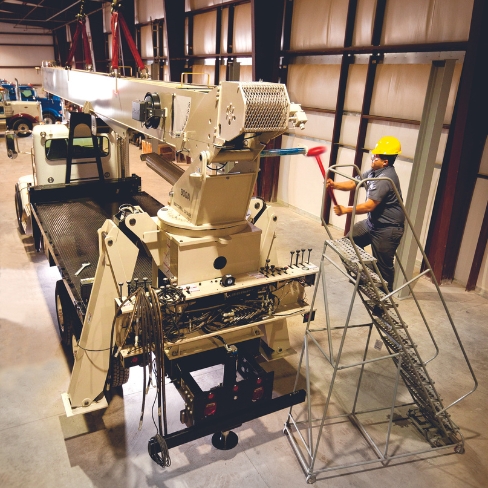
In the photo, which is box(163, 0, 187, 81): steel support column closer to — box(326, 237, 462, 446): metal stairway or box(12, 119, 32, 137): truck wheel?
A: box(12, 119, 32, 137): truck wheel

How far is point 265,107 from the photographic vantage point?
2.89 meters

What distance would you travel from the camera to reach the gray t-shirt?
531cm

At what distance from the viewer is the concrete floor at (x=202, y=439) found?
3.64 metres

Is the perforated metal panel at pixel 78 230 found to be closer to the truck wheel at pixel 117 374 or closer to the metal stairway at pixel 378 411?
the truck wheel at pixel 117 374

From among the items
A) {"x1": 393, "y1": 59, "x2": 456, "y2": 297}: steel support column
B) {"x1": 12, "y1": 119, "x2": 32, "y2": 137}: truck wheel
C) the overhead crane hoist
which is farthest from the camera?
{"x1": 12, "y1": 119, "x2": 32, "y2": 137}: truck wheel

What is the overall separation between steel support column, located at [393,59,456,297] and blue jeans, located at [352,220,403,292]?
100 cm

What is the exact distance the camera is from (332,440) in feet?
13.4

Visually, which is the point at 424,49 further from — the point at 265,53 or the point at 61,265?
the point at 61,265

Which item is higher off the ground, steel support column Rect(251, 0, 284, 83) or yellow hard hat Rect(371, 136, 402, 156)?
steel support column Rect(251, 0, 284, 83)

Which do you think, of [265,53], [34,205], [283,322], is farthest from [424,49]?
[34,205]

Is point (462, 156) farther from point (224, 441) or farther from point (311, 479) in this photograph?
point (224, 441)

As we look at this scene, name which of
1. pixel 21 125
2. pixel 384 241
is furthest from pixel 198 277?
pixel 21 125

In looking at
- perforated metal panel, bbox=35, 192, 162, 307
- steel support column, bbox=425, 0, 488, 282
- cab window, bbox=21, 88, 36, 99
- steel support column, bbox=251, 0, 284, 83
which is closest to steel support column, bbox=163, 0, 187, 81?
steel support column, bbox=251, 0, 284, 83

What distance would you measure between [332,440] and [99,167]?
5.56 metres
